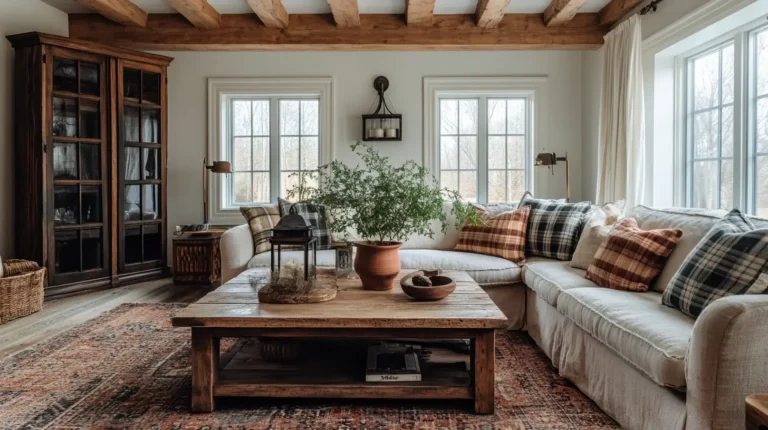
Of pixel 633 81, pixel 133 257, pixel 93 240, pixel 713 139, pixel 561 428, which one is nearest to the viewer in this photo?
pixel 561 428

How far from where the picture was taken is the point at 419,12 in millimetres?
4590

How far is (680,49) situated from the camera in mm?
3744

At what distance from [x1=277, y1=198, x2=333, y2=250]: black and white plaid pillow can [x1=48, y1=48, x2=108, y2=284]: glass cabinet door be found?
1832mm

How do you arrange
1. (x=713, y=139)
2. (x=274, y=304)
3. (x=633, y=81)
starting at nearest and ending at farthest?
1. (x=274, y=304)
2. (x=713, y=139)
3. (x=633, y=81)

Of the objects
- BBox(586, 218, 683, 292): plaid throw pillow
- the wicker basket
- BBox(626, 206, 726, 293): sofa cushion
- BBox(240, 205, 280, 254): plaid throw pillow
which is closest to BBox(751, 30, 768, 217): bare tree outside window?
BBox(626, 206, 726, 293): sofa cushion

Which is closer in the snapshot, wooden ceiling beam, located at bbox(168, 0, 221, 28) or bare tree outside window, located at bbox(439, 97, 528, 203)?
wooden ceiling beam, located at bbox(168, 0, 221, 28)

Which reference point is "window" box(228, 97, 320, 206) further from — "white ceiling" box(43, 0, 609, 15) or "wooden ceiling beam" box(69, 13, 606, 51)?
"white ceiling" box(43, 0, 609, 15)

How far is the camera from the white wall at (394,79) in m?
5.27

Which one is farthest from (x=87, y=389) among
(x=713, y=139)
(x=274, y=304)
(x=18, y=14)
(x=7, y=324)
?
(x=713, y=139)

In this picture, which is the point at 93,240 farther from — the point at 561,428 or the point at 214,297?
the point at 561,428

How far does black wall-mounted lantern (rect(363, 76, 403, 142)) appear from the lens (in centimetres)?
518

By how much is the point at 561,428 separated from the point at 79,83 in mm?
4497

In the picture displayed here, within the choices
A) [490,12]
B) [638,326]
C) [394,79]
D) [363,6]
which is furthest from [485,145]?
[638,326]

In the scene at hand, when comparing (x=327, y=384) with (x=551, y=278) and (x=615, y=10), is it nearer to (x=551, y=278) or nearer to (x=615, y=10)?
(x=551, y=278)
